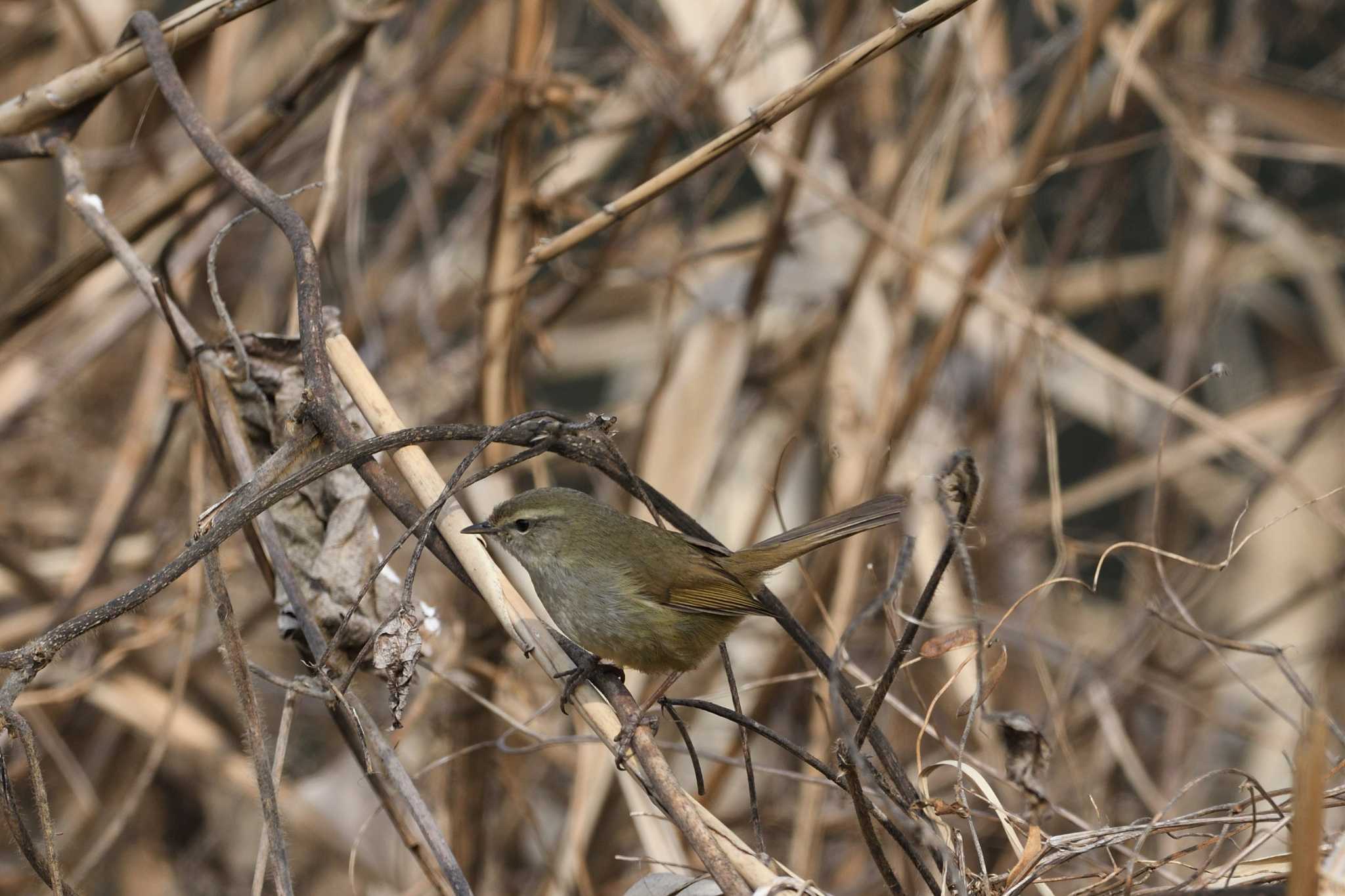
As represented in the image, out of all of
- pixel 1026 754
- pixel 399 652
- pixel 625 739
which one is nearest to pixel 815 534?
pixel 1026 754

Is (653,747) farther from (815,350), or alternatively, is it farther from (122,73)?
(815,350)

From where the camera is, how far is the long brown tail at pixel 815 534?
1.82 metres

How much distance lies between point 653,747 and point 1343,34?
15.0ft

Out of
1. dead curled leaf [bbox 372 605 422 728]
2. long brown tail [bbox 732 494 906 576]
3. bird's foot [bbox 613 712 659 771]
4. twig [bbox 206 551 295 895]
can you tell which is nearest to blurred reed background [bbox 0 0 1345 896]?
long brown tail [bbox 732 494 906 576]

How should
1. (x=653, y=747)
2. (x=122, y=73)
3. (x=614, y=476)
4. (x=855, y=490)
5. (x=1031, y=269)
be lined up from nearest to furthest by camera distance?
(x=653, y=747)
(x=614, y=476)
(x=122, y=73)
(x=855, y=490)
(x=1031, y=269)

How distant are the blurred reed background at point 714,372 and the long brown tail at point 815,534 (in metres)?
0.11

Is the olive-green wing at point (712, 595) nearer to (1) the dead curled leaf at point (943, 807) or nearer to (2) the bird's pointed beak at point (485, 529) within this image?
(2) the bird's pointed beak at point (485, 529)

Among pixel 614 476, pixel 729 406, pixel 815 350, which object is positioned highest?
pixel 815 350

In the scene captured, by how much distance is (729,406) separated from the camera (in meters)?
3.20

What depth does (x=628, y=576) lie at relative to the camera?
233cm

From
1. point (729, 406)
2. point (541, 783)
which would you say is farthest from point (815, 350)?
point (541, 783)

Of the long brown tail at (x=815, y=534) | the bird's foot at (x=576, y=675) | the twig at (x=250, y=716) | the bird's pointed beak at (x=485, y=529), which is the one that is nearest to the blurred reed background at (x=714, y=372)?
the long brown tail at (x=815, y=534)

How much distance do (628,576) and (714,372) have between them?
105 cm

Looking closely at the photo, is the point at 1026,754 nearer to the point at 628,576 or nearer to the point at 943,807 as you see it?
the point at 943,807
